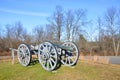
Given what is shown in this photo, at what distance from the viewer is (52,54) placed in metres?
12.2

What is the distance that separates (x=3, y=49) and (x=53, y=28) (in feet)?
36.6

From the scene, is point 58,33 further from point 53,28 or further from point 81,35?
point 81,35

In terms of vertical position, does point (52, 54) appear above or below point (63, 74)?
above

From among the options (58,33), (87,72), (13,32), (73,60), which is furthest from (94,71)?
(13,32)

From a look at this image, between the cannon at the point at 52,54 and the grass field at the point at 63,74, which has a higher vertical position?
the cannon at the point at 52,54

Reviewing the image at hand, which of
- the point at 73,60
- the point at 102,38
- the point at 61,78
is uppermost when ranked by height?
the point at 102,38

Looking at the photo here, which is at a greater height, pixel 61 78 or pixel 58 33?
pixel 58 33

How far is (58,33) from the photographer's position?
38.0 m

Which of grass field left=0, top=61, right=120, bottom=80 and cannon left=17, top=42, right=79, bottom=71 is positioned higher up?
cannon left=17, top=42, right=79, bottom=71

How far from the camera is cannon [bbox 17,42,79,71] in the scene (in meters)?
12.0

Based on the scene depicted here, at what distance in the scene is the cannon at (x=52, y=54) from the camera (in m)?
12.0

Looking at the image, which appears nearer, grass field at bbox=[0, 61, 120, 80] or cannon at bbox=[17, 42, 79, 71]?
grass field at bbox=[0, 61, 120, 80]

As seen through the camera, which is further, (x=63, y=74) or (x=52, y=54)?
(x=52, y=54)

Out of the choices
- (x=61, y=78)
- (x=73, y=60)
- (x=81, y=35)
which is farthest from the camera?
(x=81, y=35)
